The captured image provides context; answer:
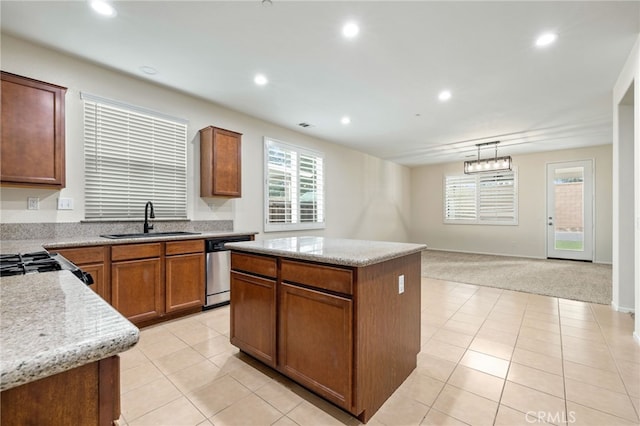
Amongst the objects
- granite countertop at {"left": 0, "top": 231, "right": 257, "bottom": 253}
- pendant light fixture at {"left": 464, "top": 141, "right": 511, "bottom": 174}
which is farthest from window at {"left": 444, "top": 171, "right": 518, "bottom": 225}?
granite countertop at {"left": 0, "top": 231, "right": 257, "bottom": 253}

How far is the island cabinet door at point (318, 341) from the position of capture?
5.40 ft

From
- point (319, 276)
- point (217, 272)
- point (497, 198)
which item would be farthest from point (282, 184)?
point (497, 198)

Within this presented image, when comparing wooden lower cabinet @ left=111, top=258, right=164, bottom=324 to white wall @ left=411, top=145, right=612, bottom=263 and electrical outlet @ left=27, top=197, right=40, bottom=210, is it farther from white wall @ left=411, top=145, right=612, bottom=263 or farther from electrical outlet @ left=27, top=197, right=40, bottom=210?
white wall @ left=411, top=145, right=612, bottom=263

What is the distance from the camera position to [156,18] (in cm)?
233

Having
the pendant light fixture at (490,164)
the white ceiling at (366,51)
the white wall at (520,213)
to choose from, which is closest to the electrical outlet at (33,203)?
the white ceiling at (366,51)

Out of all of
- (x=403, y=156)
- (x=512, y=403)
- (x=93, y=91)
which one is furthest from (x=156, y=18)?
(x=403, y=156)

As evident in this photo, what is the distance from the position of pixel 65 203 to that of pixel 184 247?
1.18m

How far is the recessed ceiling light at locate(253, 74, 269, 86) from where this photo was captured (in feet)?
10.8

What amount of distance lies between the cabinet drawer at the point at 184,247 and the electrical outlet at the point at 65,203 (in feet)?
3.23

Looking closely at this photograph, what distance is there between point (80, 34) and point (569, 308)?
5.93 metres

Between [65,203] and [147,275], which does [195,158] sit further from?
[147,275]

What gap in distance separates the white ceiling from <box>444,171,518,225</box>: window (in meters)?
3.28

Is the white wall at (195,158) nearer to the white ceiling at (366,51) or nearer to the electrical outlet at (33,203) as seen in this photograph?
the electrical outlet at (33,203)

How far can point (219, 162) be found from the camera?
382 centimetres
